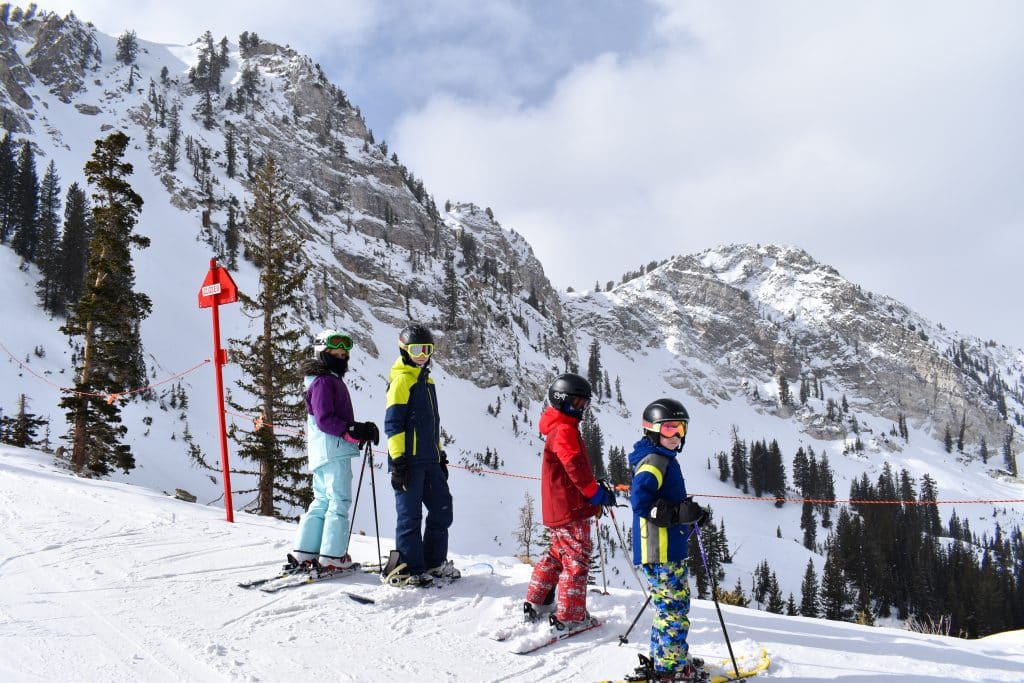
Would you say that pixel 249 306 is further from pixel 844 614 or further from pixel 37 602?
pixel 844 614

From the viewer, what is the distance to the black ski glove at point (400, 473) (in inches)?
191

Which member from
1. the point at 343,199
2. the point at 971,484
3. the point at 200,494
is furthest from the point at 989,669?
the point at 971,484

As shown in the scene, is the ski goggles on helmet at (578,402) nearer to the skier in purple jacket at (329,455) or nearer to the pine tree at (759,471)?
the skier in purple jacket at (329,455)

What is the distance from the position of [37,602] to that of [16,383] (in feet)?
98.3

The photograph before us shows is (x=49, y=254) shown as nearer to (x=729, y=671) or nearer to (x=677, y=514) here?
(x=677, y=514)

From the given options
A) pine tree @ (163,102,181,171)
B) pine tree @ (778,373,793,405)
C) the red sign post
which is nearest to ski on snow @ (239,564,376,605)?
the red sign post

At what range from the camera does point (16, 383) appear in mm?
26688

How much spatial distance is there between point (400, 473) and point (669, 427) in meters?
2.38

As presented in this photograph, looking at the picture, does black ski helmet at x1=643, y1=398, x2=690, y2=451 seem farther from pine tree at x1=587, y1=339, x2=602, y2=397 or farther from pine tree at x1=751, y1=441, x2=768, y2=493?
pine tree at x1=587, y1=339, x2=602, y2=397

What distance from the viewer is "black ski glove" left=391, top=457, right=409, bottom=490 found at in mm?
4859

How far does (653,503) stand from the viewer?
11.9 feet

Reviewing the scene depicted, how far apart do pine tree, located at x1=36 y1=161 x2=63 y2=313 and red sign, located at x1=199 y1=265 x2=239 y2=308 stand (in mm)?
37971

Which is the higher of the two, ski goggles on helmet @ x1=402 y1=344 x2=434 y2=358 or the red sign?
the red sign

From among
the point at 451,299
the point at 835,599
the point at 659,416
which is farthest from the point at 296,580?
the point at 451,299
